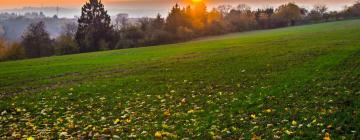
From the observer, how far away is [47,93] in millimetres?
30234

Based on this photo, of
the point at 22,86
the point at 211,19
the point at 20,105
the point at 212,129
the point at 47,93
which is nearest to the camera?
the point at 212,129

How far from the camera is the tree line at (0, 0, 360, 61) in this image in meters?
123

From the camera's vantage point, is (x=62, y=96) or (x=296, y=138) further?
(x=62, y=96)

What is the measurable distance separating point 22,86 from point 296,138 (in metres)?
29.6

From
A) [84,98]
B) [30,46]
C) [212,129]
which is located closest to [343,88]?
[212,129]

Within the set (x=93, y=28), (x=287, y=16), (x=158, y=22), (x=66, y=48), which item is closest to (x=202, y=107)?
(x=66, y=48)

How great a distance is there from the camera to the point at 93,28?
132 metres

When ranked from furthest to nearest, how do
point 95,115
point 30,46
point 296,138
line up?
1. point 30,46
2. point 95,115
3. point 296,138

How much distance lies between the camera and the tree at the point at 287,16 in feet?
580

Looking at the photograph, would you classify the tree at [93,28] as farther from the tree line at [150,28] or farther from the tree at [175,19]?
the tree at [175,19]

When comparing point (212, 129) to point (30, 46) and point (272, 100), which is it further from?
point (30, 46)

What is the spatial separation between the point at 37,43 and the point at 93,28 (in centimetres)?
1773

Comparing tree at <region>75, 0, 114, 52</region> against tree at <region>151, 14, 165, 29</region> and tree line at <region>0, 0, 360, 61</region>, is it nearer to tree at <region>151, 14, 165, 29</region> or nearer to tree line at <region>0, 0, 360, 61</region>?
tree line at <region>0, 0, 360, 61</region>

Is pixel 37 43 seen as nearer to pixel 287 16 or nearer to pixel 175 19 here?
pixel 175 19
